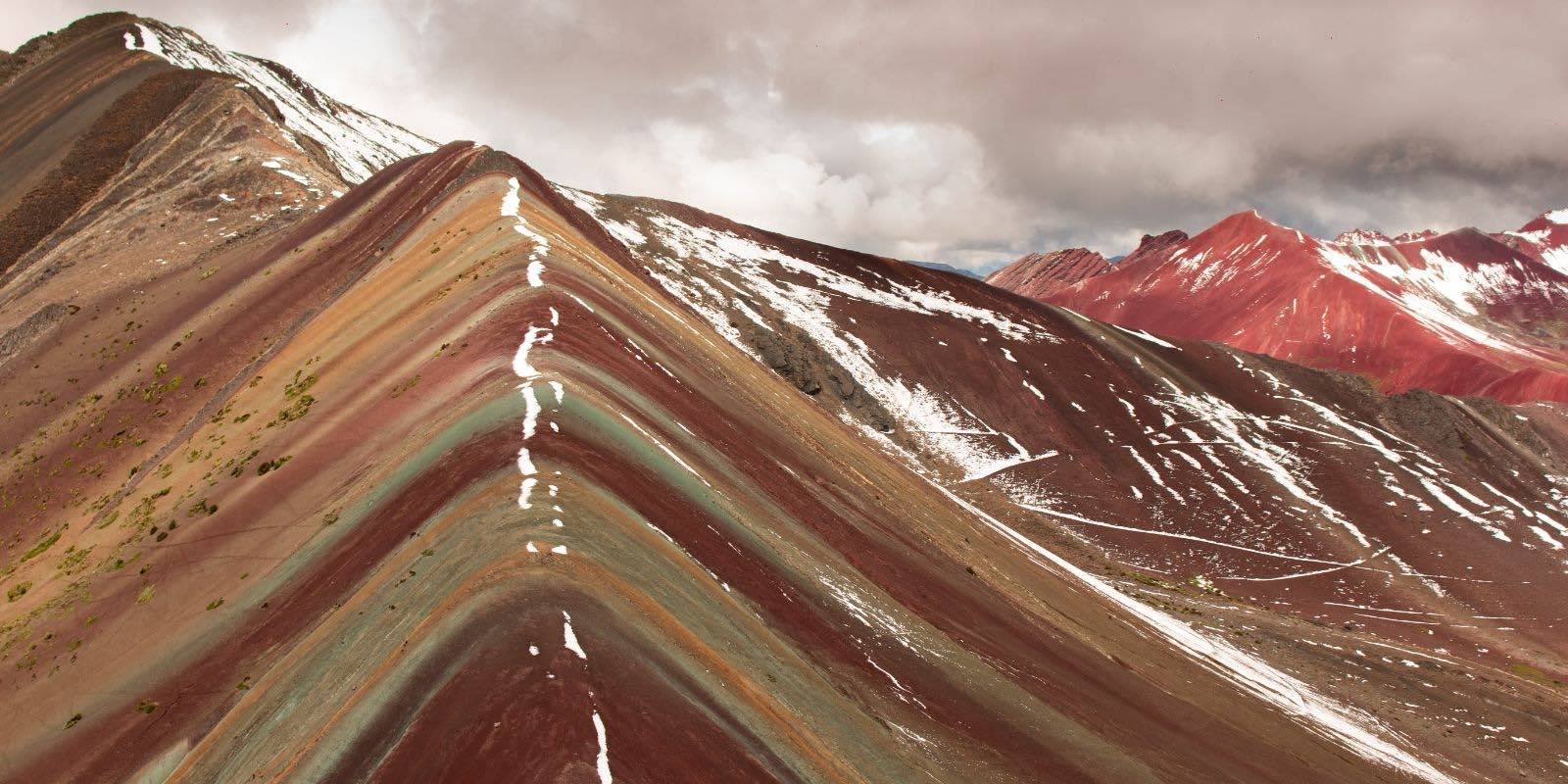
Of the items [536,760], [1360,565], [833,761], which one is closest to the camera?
[536,760]

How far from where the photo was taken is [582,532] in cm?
1370

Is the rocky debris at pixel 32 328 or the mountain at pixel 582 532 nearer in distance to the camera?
the mountain at pixel 582 532

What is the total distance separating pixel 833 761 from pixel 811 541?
9.80 m

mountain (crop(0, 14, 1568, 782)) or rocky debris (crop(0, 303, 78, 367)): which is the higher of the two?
mountain (crop(0, 14, 1568, 782))

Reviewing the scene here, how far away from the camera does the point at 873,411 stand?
3118 inches

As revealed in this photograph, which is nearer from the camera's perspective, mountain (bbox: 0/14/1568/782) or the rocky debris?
mountain (bbox: 0/14/1568/782)

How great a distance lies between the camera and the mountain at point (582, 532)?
1267 centimetres

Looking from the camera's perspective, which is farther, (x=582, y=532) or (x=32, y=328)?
(x=32, y=328)

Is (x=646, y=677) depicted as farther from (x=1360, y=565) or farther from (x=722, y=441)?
(x=1360, y=565)

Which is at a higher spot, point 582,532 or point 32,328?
point 582,532

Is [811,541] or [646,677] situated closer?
[646,677]

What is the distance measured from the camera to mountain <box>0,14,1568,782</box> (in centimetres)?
1267

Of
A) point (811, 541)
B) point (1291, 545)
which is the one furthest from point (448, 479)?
point (1291, 545)

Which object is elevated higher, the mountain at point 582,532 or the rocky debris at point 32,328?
the mountain at point 582,532
